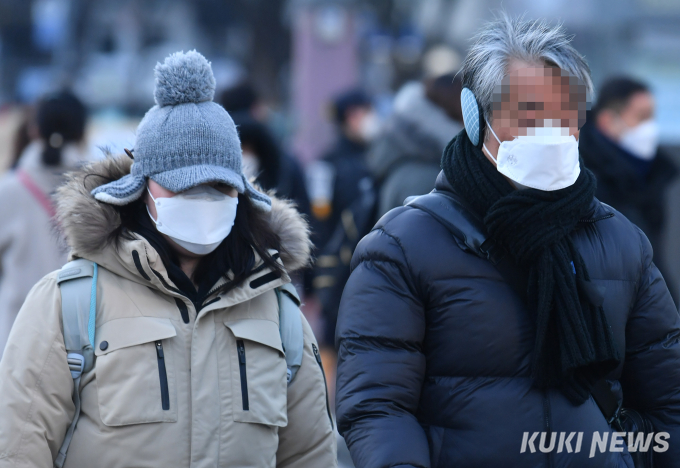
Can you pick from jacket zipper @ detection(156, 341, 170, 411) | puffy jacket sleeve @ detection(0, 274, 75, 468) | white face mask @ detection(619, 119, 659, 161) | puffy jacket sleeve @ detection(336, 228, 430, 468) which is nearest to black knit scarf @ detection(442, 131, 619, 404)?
puffy jacket sleeve @ detection(336, 228, 430, 468)

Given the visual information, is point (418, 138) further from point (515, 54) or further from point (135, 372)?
point (135, 372)

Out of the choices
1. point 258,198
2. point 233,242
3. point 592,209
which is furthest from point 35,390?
Result: point 592,209

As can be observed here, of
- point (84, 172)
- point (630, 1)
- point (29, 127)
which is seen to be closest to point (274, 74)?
point (630, 1)

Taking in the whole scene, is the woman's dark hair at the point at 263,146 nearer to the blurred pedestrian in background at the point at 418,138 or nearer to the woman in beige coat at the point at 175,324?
the blurred pedestrian in background at the point at 418,138

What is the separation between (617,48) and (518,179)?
7.38m

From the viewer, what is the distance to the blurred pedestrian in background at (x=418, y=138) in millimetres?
4793

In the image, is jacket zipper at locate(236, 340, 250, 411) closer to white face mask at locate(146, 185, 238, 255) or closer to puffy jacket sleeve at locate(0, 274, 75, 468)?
white face mask at locate(146, 185, 238, 255)

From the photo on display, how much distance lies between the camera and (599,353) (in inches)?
95.3

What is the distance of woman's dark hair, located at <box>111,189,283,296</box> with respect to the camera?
2.76 metres

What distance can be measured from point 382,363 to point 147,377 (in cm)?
65

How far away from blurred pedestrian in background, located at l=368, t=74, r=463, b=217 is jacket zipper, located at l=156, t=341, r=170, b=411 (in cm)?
237

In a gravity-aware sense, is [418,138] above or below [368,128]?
above

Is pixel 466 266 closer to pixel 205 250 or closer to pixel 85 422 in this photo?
pixel 205 250

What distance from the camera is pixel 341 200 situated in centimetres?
698
